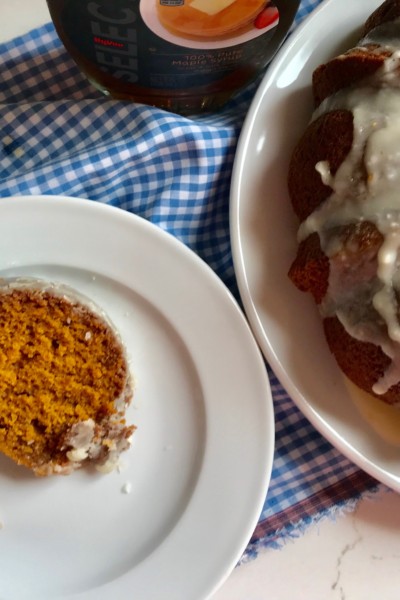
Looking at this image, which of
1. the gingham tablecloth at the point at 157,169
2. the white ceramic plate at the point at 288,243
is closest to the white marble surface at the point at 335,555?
the gingham tablecloth at the point at 157,169

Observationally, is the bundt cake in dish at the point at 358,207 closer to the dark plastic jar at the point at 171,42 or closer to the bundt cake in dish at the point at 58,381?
the dark plastic jar at the point at 171,42

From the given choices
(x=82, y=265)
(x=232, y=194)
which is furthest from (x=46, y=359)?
(x=232, y=194)

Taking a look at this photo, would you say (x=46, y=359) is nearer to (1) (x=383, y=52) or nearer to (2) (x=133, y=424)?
(2) (x=133, y=424)

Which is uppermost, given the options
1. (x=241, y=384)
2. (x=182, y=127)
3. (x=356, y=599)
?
(x=182, y=127)

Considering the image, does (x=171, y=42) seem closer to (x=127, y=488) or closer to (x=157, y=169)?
(x=157, y=169)

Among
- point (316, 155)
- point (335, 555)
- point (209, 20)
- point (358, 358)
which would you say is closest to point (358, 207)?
point (316, 155)

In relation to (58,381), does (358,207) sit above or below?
above
